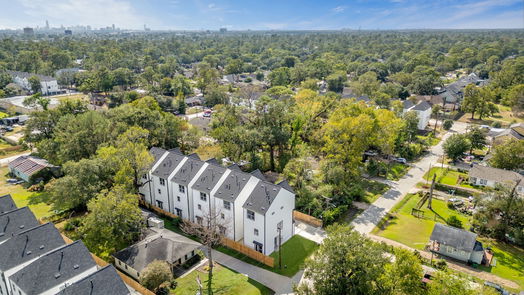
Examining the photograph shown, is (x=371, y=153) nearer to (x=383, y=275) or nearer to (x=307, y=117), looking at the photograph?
(x=307, y=117)

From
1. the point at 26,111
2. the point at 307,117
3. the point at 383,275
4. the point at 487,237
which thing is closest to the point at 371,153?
the point at 307,117

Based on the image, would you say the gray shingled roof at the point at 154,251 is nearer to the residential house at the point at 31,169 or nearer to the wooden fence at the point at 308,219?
the wooden fence at the point at 308,219

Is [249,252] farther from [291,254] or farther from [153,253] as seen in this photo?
[153,253]

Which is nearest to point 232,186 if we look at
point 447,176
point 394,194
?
point 394,194

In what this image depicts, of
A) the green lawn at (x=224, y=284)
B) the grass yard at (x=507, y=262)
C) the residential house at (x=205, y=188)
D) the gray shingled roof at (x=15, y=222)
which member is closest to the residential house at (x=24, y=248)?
the gray shingled roof at (x=15, y=222)

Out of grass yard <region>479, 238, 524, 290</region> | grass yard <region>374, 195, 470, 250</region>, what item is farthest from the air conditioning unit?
grass yard <region>479, 238, 524, 290</region>

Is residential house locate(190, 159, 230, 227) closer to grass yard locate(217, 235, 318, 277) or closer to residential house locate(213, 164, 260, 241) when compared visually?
residential house locate(213, 164, 260, 241)
